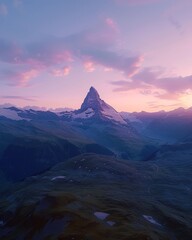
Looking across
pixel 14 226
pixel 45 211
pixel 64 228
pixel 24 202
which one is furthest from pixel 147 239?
pixel 24 202

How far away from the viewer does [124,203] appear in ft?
498

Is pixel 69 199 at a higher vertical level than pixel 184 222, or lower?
higher

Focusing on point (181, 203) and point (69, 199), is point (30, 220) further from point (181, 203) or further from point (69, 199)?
point (181, 203)

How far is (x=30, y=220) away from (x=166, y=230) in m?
46.2

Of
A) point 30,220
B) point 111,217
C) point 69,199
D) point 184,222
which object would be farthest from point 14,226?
point 184,222

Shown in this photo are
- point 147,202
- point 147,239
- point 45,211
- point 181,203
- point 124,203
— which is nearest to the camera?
point 147,239

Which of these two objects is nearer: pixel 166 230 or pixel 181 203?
pixel 166 230

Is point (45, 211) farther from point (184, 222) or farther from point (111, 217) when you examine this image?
point (184, 222)

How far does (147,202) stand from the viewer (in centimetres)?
16700

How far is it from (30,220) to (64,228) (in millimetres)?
19522

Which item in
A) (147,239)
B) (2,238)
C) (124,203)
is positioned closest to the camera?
(147,239)

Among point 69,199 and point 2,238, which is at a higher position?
point 69,199

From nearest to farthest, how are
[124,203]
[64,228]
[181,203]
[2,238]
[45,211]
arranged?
[64,228] → [2,238] → [45,211] → [124,203] → [181,203]

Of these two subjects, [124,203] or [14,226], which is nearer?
[14,226]
